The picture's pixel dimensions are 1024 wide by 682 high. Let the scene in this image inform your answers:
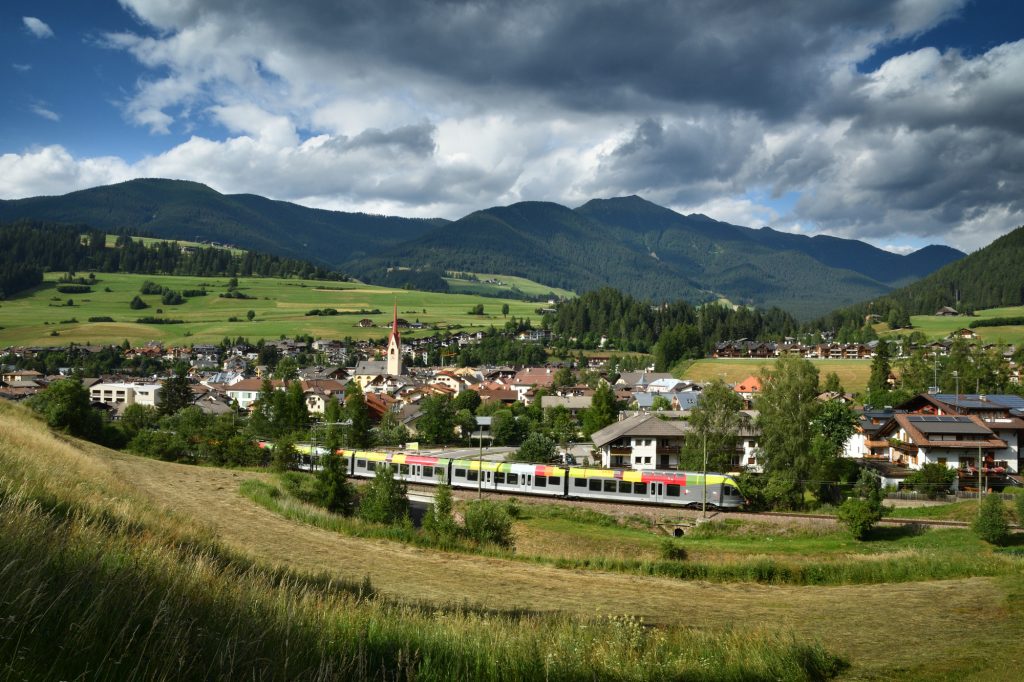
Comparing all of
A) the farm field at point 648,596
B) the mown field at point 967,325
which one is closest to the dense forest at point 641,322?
the mown field at point 967,325

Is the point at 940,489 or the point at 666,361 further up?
the point at 666,361

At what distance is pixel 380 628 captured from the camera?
6852 millimetres

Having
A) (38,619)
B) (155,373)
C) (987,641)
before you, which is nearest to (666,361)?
(155,373)

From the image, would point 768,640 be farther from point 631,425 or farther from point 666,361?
point 666,361

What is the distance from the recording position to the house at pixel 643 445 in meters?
44.7

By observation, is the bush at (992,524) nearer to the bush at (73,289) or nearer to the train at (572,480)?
the train at (572,480)

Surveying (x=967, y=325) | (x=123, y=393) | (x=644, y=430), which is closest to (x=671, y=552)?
(x=644, y=430)

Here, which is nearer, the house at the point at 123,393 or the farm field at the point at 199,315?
the house at the point at 123,393

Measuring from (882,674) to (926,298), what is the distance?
681ft

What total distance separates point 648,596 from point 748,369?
3628 inches

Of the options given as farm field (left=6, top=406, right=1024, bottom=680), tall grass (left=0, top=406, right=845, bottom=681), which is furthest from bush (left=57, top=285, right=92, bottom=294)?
tall grass (left=0, top=406, right=845, bottom=681)

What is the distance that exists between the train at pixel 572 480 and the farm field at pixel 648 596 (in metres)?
8.79

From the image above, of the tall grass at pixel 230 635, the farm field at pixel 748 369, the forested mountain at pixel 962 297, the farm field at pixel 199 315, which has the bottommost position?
the tall grass at pixel 230 635

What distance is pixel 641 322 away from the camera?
144875mm
